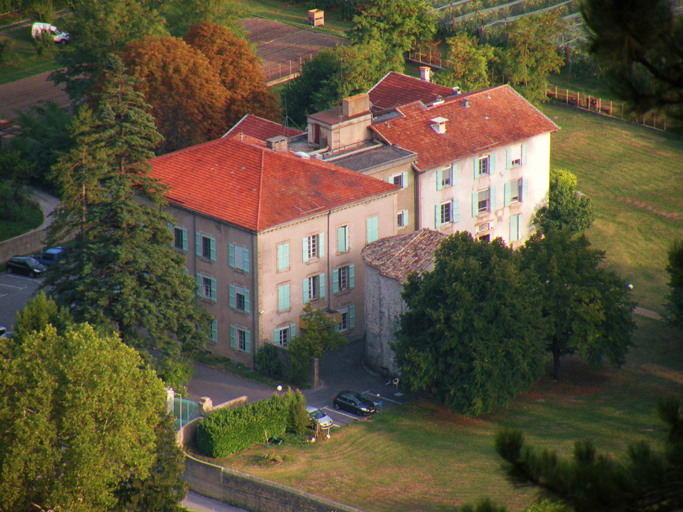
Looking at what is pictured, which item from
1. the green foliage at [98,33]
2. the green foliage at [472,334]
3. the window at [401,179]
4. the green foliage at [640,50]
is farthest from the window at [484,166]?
the green foliage at [640,50]

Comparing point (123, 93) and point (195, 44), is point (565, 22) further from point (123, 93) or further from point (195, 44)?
point (123, 93)

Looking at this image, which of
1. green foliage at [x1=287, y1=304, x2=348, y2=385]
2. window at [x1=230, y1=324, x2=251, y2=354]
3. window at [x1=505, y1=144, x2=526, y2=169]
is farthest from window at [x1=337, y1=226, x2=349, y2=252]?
window at [x1=505, y1=144, x2=526, y2=169]

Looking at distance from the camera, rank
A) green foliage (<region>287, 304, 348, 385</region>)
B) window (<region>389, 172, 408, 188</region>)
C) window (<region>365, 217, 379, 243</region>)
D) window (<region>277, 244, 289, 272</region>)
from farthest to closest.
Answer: window (<region>389, 172, 408, 188</region>) < window (<region>365, 217, 379, 243</region>) < window (<region>277, 244, 289, 272</region>) < green foliage (<region>287, 304, 348, 385</region>)

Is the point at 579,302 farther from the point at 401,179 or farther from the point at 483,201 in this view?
the point at 483,201

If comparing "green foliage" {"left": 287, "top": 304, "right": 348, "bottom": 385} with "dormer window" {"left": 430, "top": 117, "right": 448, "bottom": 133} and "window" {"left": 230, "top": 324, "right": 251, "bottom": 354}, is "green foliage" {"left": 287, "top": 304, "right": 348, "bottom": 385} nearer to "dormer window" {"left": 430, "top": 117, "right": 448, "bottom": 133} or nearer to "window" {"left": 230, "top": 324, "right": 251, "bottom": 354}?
"window" {"left": 230, "top": 324, "right": 251, "bottom": 354}

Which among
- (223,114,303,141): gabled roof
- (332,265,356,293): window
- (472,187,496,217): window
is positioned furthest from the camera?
(223,114,303,141): gabled roof

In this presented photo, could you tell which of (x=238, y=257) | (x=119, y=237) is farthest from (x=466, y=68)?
(x=119, y=237)

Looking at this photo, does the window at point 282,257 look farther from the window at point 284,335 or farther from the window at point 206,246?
the window at point 206,246
